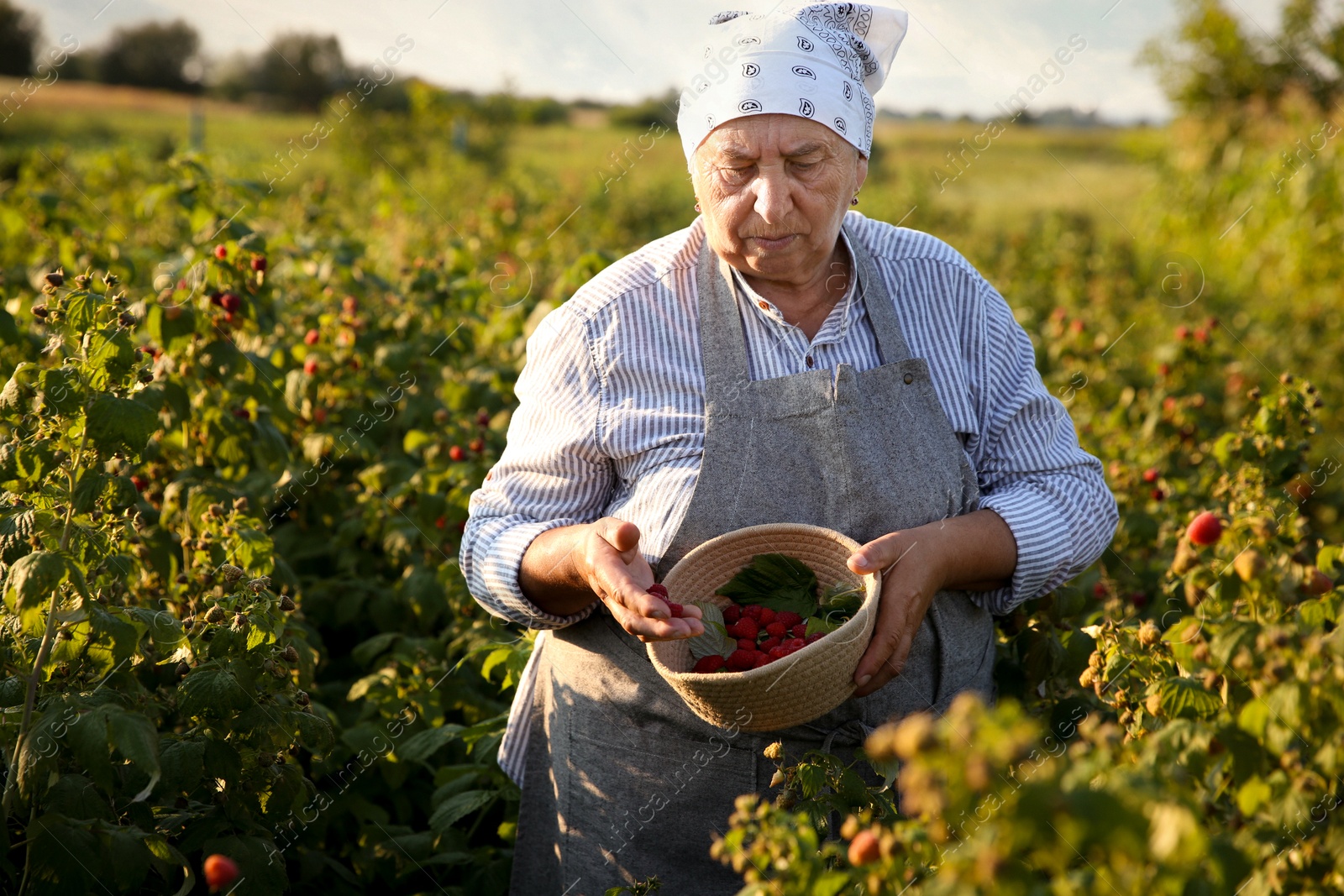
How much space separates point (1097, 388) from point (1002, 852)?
12.5 feet

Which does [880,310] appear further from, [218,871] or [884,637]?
[218,871]

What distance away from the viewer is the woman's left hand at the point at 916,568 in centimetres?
175

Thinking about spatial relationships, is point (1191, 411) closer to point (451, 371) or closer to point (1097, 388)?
point (1097, 388)

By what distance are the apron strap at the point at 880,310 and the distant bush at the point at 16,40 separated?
36.3m

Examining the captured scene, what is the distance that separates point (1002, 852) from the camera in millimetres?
807

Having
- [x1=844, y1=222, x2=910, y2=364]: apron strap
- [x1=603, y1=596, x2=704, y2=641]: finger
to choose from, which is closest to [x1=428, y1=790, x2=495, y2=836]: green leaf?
[x1=603, y1=596, x2=704, y2=641]: finger

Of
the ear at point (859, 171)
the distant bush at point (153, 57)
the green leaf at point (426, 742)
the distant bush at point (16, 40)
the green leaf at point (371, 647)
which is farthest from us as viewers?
the distant bush at point (153, 57)

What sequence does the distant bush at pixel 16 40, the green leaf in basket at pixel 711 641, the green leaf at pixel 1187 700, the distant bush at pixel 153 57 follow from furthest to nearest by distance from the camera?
the distant bush at pixel 153 57 < the distant bush at pixel 16 40 < the green leaf in basket at pixel 711 641 < the green leaf at pixel 1187 700

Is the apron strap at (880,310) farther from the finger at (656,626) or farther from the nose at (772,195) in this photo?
the finger at (656,626)

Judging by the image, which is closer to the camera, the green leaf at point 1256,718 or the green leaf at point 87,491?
the green leaf at point 1256,718

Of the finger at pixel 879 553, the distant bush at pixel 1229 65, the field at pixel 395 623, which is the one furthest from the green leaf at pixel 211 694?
the distant bush at pixel 1229 65

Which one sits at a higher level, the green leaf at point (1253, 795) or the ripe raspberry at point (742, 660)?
the green leaf at point (1253, 795)

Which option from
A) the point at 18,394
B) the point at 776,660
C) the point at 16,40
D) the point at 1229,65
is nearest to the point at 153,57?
the point at 16,40

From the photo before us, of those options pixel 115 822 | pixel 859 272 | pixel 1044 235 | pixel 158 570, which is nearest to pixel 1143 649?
pixel 859 272
